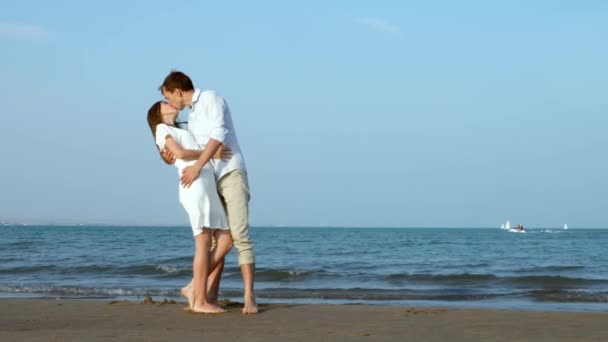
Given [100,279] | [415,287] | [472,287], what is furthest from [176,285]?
[472,287]

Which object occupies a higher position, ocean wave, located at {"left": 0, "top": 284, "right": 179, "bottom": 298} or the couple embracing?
the couple embracing

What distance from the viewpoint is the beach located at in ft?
13.7

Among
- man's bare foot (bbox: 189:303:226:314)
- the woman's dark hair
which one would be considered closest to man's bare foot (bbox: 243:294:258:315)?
man's bare foot (bbox: 189:303:226:314)

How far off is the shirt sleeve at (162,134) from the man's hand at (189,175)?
0.79ft

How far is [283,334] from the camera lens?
4.25 m

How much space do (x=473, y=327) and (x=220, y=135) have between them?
1.99 metres

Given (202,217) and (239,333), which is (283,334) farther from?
(202,217)

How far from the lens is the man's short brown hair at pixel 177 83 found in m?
4.93

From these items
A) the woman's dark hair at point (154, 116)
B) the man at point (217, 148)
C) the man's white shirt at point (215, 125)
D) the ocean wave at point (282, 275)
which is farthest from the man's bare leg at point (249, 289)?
the ocean wave at point (282, 275)

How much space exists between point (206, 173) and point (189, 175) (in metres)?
0.12

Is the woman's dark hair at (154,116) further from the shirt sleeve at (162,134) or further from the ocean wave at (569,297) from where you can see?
the ocean wave at (569,297)

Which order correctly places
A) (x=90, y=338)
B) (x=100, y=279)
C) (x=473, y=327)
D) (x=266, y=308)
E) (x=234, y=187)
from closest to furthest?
(x=90, y=338) < (x=473, y=327) < (x=234, y=187) < (x=266, y=308) < (x=100, y=279)

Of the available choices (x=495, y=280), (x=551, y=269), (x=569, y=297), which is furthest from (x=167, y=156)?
(x=551, y=269)

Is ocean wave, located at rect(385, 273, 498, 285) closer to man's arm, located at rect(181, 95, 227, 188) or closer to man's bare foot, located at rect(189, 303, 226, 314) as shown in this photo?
man's bare foot, located at rect(189, 303, 226, 314)
